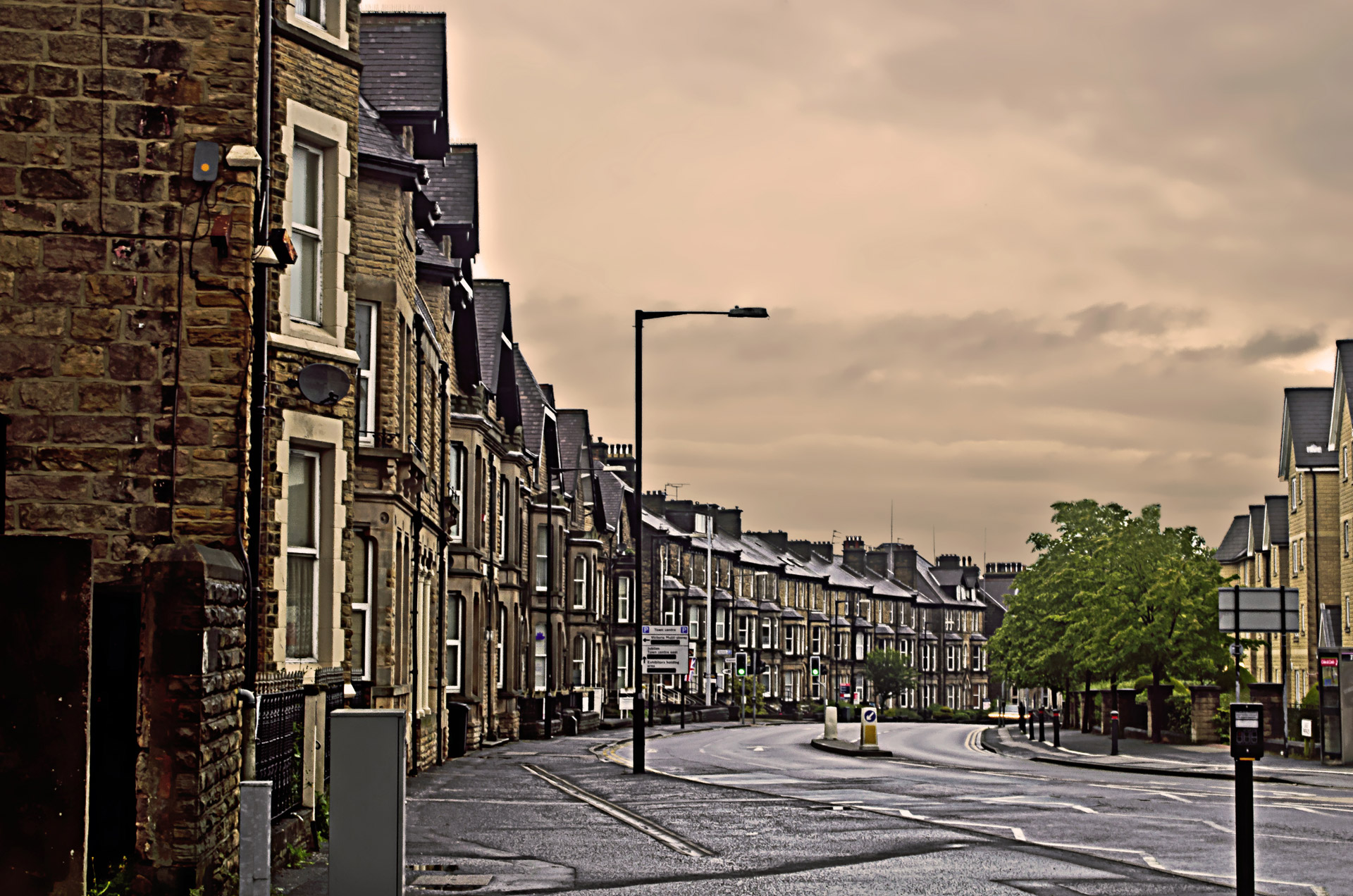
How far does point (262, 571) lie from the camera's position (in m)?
17.4

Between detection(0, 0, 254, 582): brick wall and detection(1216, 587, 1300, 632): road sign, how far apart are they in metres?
23.2

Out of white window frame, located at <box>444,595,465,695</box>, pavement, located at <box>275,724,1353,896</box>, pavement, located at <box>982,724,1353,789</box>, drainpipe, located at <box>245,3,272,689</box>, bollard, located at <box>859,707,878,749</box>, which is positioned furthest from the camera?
bollard, located at <box>859,707,878,749</box>

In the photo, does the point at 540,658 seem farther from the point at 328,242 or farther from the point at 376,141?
the point at 328,242

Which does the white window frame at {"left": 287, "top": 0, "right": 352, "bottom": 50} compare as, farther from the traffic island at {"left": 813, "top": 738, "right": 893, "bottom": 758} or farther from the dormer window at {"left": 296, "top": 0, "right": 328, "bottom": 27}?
the traffic island at {"left": 813, "top": 738, "right": 893, "bottom": 758}

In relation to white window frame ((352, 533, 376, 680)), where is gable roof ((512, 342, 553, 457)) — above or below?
above

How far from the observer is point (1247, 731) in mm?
10953

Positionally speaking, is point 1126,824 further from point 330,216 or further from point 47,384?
point 47,384

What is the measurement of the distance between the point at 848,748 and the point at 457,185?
19.8m

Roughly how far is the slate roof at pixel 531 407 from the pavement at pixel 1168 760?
18190 mm

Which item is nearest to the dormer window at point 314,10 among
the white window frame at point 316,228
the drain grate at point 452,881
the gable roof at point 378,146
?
the white window frame at point 316,228

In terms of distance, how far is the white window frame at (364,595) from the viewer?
24.7 m

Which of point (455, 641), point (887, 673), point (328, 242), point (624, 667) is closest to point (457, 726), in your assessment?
point (455, 641)

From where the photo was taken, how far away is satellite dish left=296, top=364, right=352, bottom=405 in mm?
17719

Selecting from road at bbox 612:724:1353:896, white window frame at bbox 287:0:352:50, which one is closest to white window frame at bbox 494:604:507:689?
road at bbox 612:724:1353:896
